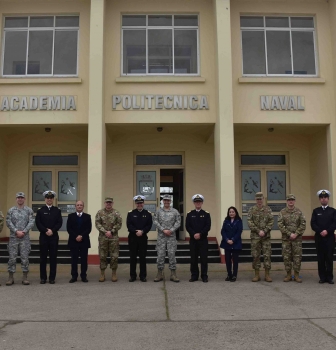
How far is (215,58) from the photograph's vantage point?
38.9 ft

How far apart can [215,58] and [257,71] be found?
4.58ft

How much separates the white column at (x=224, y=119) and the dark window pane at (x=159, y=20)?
1.58 m

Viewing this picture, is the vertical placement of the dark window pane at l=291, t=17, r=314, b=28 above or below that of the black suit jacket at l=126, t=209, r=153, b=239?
above

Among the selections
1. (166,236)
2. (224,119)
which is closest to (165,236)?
(166,236)

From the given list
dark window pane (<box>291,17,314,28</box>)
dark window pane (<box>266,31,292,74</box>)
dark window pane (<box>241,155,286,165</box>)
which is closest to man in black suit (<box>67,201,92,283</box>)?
dark window pane (<box>241,155,286,165</box>)

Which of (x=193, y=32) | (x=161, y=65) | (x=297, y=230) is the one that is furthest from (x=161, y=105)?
(x=297, y=230)

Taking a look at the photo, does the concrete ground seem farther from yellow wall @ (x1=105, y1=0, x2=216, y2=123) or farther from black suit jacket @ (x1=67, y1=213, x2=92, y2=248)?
yellow wall @ (x1=105, y1=0, x2=216, y2=123)

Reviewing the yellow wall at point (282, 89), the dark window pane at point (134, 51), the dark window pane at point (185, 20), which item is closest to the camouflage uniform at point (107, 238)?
the yellow wall at point (282, 89)

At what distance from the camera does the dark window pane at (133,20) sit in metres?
12.4

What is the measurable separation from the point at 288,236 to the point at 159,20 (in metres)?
7.51

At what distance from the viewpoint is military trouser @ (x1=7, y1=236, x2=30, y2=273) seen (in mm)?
8422

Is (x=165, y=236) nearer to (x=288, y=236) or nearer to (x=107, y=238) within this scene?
(x=107, y=238)

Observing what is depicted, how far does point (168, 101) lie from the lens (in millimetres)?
11734

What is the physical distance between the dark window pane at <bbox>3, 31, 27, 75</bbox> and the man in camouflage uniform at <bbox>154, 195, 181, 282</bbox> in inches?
254
